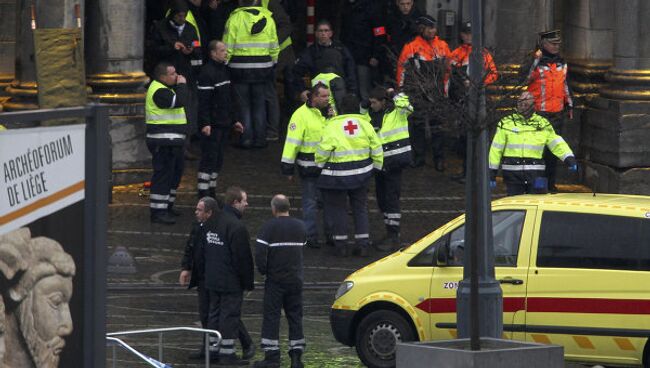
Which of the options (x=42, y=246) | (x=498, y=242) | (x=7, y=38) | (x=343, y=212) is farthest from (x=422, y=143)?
(x=42, y=246)

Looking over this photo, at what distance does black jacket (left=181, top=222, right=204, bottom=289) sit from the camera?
1587cm

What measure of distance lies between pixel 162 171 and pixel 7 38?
14.7 feet

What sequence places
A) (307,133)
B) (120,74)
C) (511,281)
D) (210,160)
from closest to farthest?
(511,281) → (307,133) → (210,160) → (120,74)

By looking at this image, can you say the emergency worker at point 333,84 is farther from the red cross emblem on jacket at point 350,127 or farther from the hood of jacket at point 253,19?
the red cross emblem on jacket at point 350,127

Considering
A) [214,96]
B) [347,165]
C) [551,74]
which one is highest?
[551,74]

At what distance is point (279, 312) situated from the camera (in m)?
15.5

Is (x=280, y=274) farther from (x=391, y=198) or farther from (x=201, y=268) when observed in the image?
(x=391, y=198)

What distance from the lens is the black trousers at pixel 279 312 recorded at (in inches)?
610

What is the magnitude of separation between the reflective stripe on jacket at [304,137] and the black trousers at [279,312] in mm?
5038

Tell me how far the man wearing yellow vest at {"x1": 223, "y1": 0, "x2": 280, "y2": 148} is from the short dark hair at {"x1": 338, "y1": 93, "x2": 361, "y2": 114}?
3.21 meters

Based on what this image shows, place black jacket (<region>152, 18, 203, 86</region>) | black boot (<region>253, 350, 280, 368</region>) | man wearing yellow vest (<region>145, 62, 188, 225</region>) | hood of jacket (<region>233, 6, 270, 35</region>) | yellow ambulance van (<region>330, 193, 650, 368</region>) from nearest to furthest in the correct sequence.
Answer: yellow ambulance van (<region>330, 193, 650, 368</region>) < black boot (<region>253, 350, 280, 368</region>) < man wearing yellow vest (<region>145, 62, 188, 225</region>) < black jacket (<region>152, 18, 203, 86</region>) < hood of jacket (<region>233, 6, 270, 35</region>)

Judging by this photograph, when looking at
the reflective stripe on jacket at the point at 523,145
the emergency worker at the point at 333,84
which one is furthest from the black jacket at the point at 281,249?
the emergency worker at the point at 333,84

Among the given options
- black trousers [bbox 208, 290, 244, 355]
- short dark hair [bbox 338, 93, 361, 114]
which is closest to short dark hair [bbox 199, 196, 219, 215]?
black trousers [bbox 208, 290, 244, 355]

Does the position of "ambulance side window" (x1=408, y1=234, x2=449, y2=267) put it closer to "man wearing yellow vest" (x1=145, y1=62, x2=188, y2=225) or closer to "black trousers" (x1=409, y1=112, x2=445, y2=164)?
"man wearing yellow vest" (x1=145, y1=62, x2=188, y2=225)
